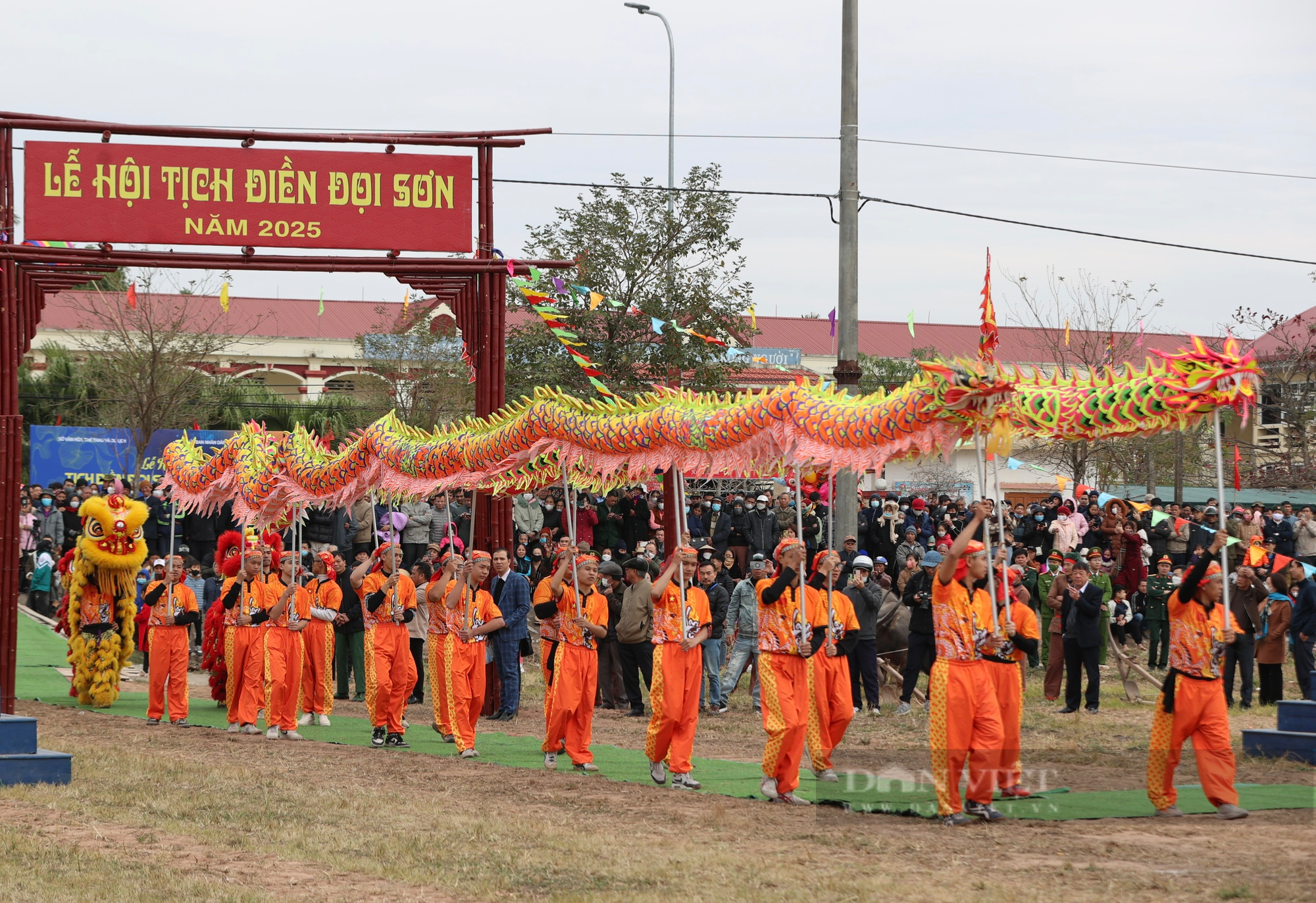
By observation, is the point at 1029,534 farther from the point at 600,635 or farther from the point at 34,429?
the point at 34,429

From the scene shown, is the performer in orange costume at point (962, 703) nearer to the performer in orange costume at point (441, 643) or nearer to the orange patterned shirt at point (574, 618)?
the orange patterned shirt at point (574, 618)

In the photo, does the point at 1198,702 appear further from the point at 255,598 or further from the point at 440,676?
the point at 255,598

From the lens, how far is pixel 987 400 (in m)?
7.74

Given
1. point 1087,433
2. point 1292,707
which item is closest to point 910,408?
point 1087,433

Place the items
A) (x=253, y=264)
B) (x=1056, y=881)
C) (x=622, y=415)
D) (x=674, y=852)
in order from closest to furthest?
(x=1056, y=881) → (x=674, y=852) → (x=622, y=415) → (x=253, y=264)

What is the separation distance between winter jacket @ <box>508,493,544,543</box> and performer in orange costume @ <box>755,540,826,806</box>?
9.68m

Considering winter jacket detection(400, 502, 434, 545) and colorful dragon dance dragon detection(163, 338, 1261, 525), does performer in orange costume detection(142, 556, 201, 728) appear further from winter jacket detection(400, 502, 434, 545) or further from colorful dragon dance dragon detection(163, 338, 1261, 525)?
winter jacket detection(400, 502, 434, 545)

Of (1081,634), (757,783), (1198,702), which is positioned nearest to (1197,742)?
A: (1198,702)

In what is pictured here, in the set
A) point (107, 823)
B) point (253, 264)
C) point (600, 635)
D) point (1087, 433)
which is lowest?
point (107, 823)

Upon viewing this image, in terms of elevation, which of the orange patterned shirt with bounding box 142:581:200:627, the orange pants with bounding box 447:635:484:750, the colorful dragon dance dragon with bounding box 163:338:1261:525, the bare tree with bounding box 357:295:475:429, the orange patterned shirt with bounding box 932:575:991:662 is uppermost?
the bare tree with bounding box 357:295:475:429

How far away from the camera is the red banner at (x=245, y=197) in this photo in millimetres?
12672

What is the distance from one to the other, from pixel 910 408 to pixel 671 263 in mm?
11293

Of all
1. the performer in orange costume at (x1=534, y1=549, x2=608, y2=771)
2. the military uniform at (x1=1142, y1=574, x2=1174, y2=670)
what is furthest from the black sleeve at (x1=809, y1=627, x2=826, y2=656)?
the military uniform at (x1=1142, y1=574, x2=1174, y2=670)

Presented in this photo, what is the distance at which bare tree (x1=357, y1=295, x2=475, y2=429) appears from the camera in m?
29.2
